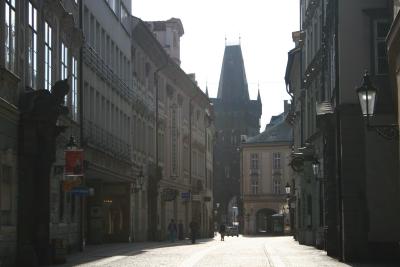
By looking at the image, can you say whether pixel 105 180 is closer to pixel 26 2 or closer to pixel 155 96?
pixel 155 96

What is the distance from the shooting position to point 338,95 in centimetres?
2562

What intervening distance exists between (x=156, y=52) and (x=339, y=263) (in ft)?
101

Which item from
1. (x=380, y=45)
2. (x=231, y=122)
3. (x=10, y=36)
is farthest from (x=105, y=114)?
(x=231, y=122)

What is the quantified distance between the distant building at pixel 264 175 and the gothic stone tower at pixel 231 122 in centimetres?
4047

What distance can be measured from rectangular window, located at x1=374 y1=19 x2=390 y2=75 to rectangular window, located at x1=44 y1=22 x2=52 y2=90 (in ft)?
32.5

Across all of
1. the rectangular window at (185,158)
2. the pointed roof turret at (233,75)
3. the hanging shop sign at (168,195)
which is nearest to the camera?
the hanging shop sign at (168,195)

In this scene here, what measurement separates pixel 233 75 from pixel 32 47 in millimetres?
147356

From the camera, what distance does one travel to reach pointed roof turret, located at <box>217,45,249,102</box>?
558ft

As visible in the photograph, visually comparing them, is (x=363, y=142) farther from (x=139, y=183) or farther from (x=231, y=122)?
(x=231, y=122)

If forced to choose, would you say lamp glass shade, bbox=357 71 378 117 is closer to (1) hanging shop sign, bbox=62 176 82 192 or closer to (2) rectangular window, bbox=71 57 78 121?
(1) hanging shop sign, bbox=62 176 82 192

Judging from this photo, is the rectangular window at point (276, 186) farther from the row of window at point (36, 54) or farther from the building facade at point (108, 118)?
the row of window at point (36, 54)

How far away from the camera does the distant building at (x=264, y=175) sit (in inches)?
4375

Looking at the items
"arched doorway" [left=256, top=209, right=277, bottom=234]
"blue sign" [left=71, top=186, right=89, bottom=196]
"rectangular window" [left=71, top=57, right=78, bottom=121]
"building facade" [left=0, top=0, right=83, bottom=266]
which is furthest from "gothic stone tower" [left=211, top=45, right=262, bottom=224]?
"building facade" [left=0, top=0, right=83, bottom=266]

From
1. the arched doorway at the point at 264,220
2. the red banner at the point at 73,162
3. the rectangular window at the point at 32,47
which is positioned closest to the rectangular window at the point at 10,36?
the rectangular window at the point at 32,47
